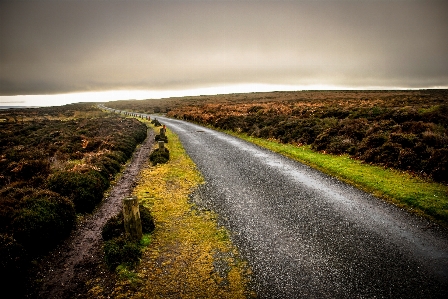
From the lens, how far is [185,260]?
6129 mm

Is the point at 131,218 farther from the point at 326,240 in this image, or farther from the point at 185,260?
the point at 326,240

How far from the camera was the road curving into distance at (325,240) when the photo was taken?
16.6ft

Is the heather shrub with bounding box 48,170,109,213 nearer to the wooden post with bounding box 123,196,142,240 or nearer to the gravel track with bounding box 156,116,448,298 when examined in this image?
the wooden post with bounding box 123,196,142,240

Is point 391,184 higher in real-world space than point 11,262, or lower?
lower

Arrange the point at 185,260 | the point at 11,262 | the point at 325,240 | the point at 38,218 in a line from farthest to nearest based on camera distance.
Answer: the point at 38,218, the point at 325,240, the point at 185,260, the point at 11,262

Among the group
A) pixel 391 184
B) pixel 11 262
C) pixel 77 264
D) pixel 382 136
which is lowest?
pixel 77 264

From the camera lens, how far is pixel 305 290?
5.01 metres

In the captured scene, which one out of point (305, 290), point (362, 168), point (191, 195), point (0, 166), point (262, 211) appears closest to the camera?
point (305, 290)

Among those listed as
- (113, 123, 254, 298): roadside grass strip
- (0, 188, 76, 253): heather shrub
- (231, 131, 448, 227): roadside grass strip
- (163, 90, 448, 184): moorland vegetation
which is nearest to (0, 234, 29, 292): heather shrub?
(0, 188, 76, 253): heather shrub

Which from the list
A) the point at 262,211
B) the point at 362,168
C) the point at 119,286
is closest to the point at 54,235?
the point at 119,286

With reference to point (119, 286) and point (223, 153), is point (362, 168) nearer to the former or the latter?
point (223, 153)

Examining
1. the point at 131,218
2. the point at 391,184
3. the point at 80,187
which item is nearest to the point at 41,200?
the point at 80,187

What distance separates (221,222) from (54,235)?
4.72 m

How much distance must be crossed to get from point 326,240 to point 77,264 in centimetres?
634
